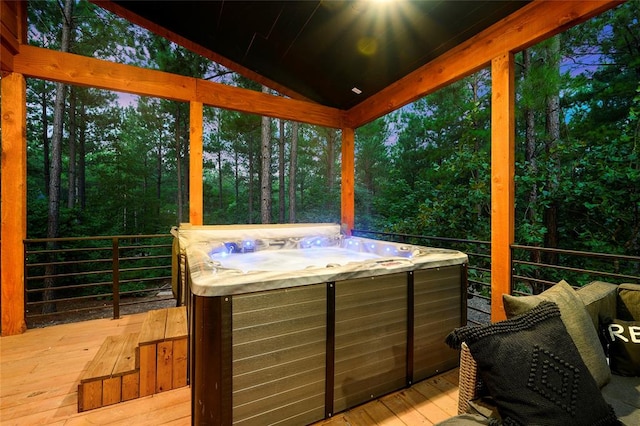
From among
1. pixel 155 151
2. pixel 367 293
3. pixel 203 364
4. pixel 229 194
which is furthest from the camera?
pixel 229 194

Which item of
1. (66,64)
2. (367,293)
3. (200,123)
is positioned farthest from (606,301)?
(66,64)

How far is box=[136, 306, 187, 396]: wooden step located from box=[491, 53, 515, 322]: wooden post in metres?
2.16

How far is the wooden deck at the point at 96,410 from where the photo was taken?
138cm

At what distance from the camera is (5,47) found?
2121mm

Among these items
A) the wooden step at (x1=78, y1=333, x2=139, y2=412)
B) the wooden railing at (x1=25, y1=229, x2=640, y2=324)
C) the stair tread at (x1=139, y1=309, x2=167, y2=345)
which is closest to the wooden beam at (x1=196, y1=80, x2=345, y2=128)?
the wooden railing at (x1=25, y1=229, x2=640, y2=324)

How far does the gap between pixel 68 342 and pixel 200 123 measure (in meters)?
2.20

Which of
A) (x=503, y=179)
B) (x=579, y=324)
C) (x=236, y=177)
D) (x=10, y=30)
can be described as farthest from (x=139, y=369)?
(x=236, y=177)

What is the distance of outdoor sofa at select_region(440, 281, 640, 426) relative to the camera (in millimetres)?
824

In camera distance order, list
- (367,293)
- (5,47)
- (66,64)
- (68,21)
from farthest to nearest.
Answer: (68,21) → (66,64) → (5,47) → (367,293)

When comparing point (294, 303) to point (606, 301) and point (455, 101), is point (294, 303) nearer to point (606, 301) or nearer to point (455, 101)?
point (606, 301)

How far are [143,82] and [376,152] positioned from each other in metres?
7.53

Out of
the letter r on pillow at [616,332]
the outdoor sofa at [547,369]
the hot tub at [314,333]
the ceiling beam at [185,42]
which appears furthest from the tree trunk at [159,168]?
the letter r on pillow at [616,332]

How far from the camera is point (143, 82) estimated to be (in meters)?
2.61

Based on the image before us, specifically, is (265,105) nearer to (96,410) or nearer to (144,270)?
(96,410)
